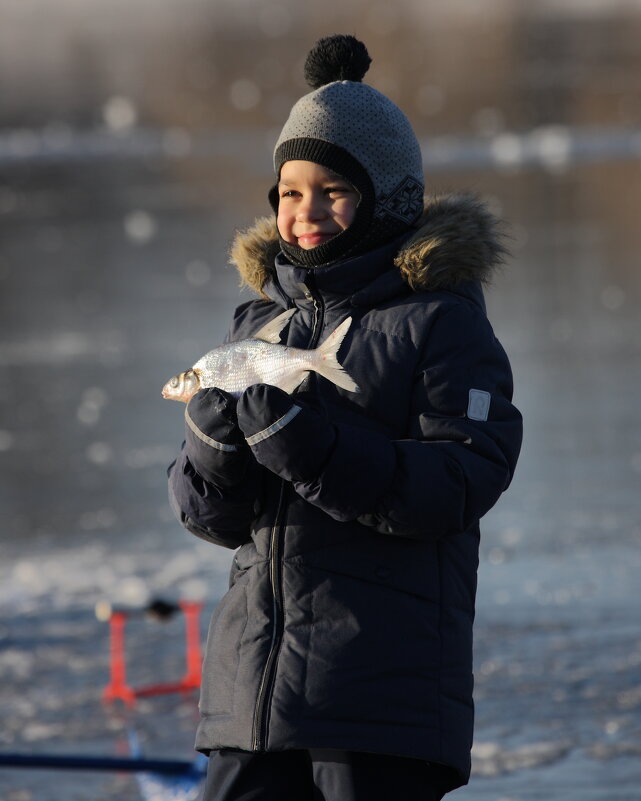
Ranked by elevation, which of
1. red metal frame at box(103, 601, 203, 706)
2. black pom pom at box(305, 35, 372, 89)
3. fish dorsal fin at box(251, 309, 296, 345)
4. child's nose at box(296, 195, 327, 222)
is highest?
black pom pom at box(305, 35, 372, 89)

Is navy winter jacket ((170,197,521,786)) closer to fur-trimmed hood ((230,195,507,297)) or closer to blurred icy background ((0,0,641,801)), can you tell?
fur-trimmed hood ((230,195,507,297))

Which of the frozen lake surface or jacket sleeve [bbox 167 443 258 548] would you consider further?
the frozen lake surface

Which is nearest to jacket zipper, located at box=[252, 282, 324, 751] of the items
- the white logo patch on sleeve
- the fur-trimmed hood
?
the white logo patch on sleeve

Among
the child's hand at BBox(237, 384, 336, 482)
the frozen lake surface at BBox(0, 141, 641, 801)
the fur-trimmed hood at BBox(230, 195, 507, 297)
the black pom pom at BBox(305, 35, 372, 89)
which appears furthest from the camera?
the frozen lake surface at BBox(0, 141, 641, 801)

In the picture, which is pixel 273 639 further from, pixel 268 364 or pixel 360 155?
pixel 360 155

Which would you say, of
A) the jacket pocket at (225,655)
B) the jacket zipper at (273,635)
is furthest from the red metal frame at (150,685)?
the jacket zipper at (273,635)

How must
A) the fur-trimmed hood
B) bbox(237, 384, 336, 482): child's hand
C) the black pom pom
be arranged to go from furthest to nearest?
the black pom pom
the fur-trimmed hood
bbox(237, 384, 336, 482): child's hand

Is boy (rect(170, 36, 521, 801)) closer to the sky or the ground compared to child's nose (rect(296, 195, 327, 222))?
closer to the ground

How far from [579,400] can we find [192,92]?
2353 inches

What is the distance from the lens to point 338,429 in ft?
7.37

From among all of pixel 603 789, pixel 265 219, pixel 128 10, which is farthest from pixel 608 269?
pixel 128 10

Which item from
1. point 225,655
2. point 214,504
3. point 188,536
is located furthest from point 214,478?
point 188,536

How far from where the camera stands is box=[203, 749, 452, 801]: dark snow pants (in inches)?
88.7

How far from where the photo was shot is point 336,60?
2.66 metres
